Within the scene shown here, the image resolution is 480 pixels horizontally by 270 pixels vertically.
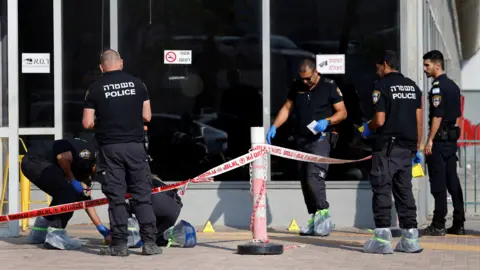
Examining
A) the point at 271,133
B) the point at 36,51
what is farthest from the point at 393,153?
the point at 36,51

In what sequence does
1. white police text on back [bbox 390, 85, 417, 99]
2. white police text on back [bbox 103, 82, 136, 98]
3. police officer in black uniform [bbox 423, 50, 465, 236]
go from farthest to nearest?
police officer in black uniform [bbox 423, 50, 465, 236] < white police text on back [bbox 390, 85, 417, 99] < white police text on back [bbox 103, 82, 136, 98]

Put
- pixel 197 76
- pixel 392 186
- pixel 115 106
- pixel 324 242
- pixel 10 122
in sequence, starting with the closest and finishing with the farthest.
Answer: pixel 115 106 → pixel 392 186 → pixel 324 242 → pixel 10 122 → pixel 197 76

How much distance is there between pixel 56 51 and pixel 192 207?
8.25 feet

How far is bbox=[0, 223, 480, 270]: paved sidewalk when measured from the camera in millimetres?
8766

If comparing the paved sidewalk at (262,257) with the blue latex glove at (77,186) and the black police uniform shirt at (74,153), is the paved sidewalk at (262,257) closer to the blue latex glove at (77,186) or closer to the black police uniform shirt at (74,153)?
the blue latex glove at (77,186)

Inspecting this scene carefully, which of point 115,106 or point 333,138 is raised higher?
point 115,106

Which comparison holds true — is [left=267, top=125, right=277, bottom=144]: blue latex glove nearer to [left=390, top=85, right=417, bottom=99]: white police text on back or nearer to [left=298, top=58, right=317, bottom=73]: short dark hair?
[left=298, top=58, right=317, bottom=73]: short dark hair

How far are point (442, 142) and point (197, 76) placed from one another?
3.04 m

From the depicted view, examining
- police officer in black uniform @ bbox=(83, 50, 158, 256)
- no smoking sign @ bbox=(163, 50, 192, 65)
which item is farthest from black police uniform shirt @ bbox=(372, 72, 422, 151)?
no smoking sign @ bbox=(163, 50, 192, 65)

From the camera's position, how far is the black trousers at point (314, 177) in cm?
1102

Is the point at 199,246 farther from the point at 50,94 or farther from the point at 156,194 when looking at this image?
the point at 50,94

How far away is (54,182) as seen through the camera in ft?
32.4

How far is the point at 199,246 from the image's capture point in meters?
10.1

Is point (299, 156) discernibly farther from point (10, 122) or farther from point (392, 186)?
point (10, 122)
